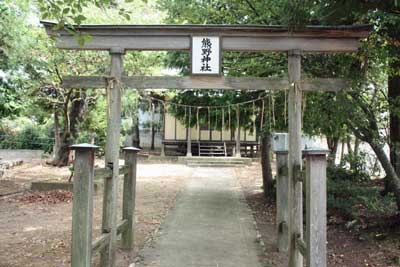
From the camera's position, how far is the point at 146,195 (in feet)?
42.3

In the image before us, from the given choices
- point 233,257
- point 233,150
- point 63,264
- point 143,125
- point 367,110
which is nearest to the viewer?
point 63,264

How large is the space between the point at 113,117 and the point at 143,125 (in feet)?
68.5

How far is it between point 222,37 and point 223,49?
16 centimetres

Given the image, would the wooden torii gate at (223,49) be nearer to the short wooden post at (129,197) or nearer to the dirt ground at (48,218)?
the short wooden post at (129,197)

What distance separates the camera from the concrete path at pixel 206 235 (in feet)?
20.1

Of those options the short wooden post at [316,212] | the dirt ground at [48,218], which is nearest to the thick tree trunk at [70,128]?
the dirt ground at [48,218]

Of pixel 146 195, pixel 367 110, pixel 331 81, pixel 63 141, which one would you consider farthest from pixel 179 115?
pixel 331 81

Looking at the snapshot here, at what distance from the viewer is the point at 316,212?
4312mm

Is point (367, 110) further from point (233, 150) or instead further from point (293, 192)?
point (233, 150)

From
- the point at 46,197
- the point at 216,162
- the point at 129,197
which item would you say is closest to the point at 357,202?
the point at 129,197

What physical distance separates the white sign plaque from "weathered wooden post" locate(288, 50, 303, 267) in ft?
3.28

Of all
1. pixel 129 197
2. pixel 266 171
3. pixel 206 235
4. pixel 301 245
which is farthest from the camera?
pixel 266 171

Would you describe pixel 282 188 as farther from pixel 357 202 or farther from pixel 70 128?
pixel 70 128

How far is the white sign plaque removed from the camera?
5.59 meters
